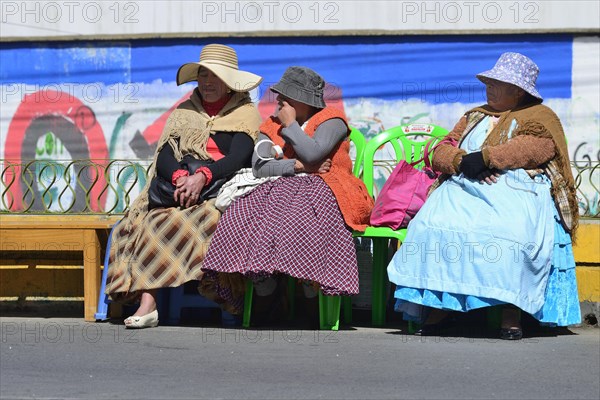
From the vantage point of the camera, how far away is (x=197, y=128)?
754 cm

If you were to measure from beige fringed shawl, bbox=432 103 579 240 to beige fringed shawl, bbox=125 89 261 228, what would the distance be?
147 centimetres

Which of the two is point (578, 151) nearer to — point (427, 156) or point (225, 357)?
point (427, 156)

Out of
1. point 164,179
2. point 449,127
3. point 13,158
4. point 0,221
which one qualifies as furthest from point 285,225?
point 13,158

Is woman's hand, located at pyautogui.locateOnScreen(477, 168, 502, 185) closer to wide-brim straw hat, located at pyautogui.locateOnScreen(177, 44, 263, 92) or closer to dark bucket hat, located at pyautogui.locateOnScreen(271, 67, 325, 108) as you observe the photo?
dark bucket hat, located at pyautogui.locateOnScreen(271, 67, 325, 108)

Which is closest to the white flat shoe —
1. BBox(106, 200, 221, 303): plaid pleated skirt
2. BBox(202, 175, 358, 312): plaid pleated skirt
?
BBox(106, 200, 221, 303): plaid pleated skirt

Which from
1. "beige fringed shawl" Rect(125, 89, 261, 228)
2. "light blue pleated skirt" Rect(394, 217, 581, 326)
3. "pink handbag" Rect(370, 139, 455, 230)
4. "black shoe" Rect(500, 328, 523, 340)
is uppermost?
"beige fringed shawl" Rect(125, 89, 261, 228)

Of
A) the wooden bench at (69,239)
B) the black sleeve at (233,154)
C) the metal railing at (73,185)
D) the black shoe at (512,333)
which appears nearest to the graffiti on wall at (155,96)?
the metal railing at (73,185)

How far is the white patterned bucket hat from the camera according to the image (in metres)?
7.00

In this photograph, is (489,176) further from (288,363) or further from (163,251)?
(163,251)

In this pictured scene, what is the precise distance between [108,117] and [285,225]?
3265 millimetres

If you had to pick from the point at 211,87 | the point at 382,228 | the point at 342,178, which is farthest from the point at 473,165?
the point at 211,87

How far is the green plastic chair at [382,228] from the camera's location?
7.14 metres

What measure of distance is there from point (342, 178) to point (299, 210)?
16.7 inches

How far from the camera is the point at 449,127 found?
370 inches
